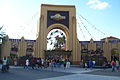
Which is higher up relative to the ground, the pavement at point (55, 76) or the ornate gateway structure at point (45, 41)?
the ornate gateway structure at point (45, 41)

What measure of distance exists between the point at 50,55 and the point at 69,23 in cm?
978

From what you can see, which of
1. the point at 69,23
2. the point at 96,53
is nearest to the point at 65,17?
the point at 69,23

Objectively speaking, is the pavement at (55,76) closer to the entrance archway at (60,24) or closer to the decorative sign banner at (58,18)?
the entrance archway at (60,24)

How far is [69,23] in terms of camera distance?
168 ft

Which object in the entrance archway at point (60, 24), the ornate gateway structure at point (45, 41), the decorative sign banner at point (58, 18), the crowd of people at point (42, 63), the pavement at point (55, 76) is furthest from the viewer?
the decorative sign banner at point (58, 18)

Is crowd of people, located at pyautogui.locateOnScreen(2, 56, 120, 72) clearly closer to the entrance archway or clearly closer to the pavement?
the pavement

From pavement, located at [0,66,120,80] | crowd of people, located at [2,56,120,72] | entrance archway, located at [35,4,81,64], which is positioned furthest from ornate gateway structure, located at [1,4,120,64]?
pavement, located at [0,66,120,80]

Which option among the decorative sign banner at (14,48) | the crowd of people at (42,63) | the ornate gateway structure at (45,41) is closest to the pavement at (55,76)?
the crowd of people at (42,63)

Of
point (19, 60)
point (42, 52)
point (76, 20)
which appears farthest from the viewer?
point (76, 20)

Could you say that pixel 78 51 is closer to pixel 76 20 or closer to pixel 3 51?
pixel 76 20

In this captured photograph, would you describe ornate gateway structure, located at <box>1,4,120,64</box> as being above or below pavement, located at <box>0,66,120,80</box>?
above

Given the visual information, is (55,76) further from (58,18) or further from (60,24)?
(58,18)

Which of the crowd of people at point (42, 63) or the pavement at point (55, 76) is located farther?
the crowd of people at point (42, 63)

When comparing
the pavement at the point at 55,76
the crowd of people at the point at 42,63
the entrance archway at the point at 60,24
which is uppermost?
the entrance archway at the point at 60,24
